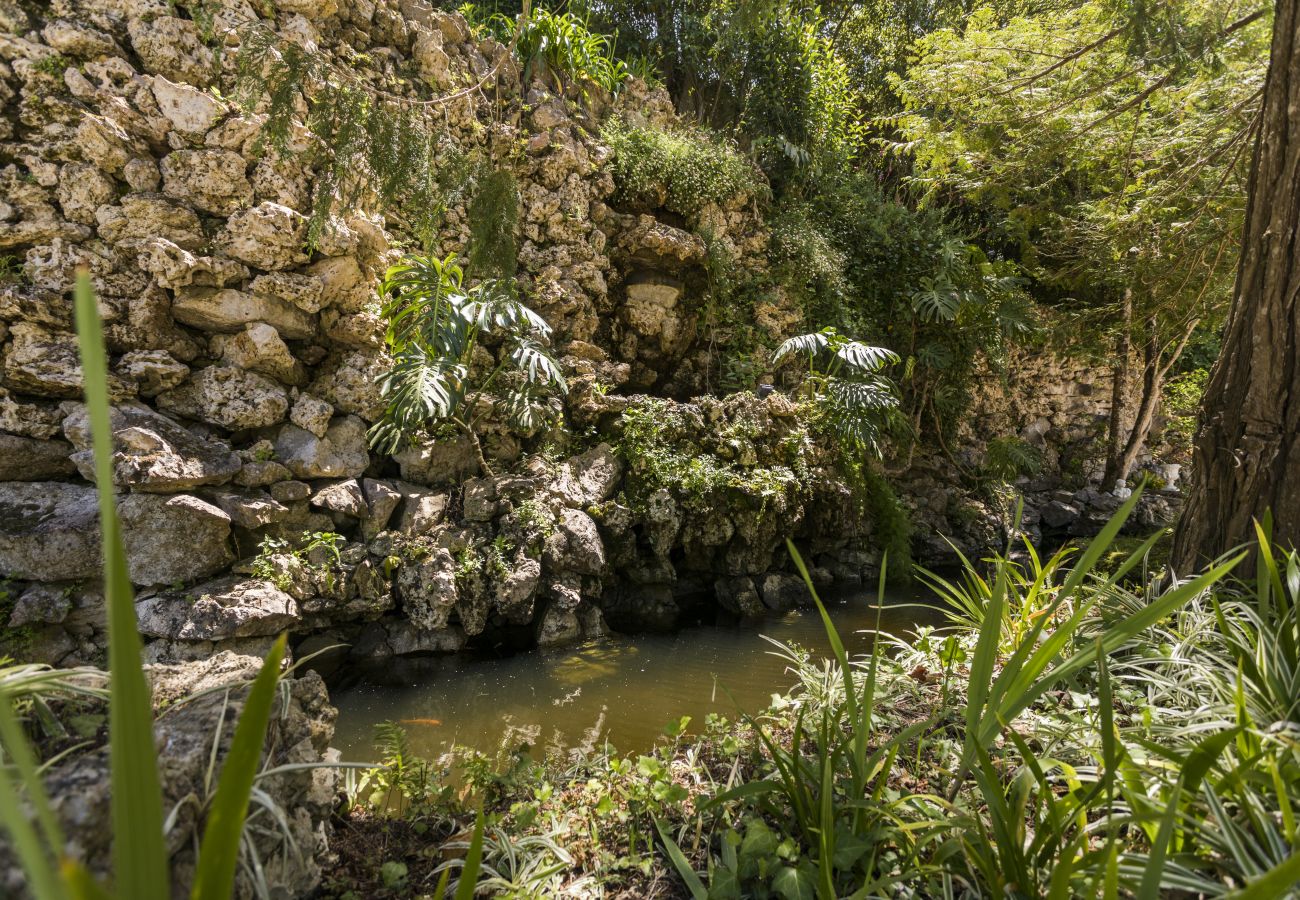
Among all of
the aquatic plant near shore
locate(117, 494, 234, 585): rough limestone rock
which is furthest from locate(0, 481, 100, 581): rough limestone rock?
the aquatic plant near shore

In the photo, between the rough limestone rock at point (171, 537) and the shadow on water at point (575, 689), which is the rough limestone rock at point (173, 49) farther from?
the shadow on water at point (575, 689)

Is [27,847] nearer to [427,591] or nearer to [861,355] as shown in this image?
[427,591]

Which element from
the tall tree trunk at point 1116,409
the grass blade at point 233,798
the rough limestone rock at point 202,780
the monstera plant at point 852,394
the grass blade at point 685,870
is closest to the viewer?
the grass blade at point 233,798

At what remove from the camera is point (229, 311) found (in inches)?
139

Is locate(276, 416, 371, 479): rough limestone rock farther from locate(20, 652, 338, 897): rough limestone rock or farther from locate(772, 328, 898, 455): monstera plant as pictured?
locate(772, 328, 898, 455): monstera plant

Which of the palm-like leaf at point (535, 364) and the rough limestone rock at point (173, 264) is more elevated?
the rough limestone rock at point (173, 264)

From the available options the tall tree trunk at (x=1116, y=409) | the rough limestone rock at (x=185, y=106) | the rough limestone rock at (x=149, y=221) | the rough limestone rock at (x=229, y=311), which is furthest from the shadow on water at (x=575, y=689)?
the tall tree trunk at (x=1116, y=409)

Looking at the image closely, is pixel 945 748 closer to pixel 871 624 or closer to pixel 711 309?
pixel 871 624

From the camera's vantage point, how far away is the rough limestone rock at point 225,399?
3.45 metres

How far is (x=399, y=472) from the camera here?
4.01 metres

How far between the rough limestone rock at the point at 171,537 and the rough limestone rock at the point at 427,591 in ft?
3.16

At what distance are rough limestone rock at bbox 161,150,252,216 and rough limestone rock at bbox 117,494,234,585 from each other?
5.83 ft

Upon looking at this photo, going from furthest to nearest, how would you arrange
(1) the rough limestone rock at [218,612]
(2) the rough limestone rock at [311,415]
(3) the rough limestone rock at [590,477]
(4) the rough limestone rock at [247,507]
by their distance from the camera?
(3) the rough limestone rock at [590,477] → (2) the rough limestone rock at [311,415] → (4) the rough limestone rock at [247,507] → (1) the rough limestone rock at [218,612]

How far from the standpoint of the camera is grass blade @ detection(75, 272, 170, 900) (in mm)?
470
